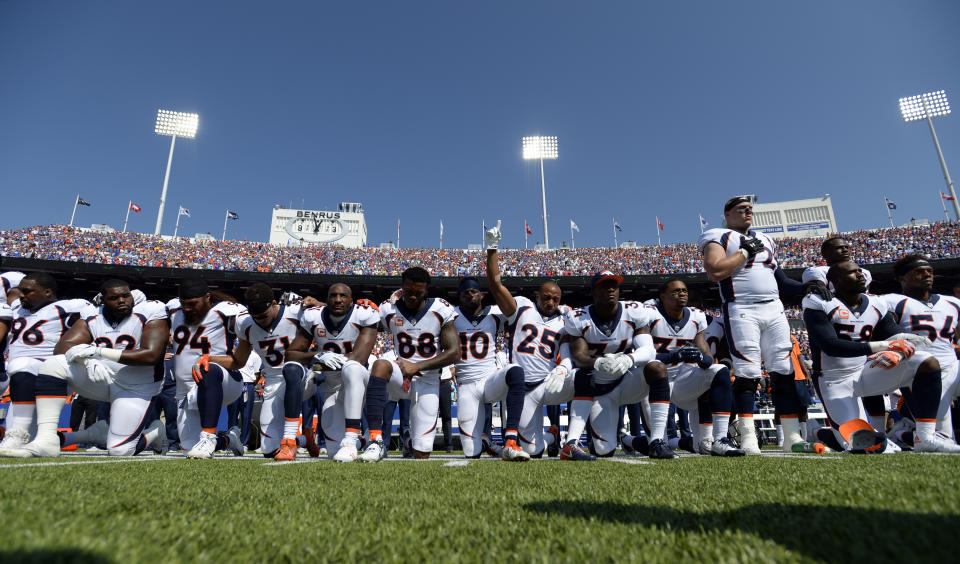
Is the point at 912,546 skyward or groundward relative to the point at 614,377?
groundward

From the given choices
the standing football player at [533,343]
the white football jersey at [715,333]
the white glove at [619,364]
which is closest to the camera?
the white glove at [619,364]

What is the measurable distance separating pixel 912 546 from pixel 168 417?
8.25 metres

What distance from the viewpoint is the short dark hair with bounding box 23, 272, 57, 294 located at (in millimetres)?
5348

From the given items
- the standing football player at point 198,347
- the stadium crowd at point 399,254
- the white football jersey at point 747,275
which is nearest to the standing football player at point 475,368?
the white football jersey at point 747,275

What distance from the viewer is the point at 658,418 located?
14.3 ft

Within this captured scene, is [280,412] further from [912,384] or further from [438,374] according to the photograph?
[912,384]

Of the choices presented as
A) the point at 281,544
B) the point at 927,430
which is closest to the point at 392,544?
the point at 281,544

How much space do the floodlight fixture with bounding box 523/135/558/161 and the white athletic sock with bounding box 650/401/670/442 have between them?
3881 centimetres

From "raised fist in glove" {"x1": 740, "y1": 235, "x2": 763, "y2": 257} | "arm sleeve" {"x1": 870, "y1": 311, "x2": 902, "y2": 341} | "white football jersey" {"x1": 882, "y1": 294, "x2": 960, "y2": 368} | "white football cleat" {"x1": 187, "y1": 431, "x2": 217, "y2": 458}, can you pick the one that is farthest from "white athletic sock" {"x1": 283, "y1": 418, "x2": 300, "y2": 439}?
"white football jersey" {"x1": 882, "y1": 294, "x2": 960, "y2": 368}

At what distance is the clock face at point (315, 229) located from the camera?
172 ft

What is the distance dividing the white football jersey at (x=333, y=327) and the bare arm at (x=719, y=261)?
363 cm

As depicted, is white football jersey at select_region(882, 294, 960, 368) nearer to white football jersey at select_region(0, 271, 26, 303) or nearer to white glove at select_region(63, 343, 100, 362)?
white glove at select_region(63, 343, 100, 362)

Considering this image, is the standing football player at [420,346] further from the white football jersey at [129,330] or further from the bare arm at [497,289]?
the white football jersey at [129,330]

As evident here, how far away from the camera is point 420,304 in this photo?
5.44m
